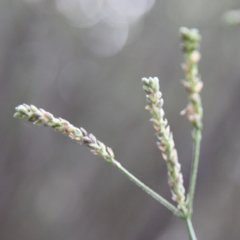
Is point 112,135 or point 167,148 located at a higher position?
point 112,135

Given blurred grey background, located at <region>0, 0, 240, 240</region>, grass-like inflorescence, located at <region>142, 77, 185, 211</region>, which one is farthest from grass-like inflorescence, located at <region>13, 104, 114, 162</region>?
blurred grey background, located at <region>0, 0, 240, 240</region>

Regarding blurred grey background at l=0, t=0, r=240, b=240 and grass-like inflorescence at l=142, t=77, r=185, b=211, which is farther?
blurred grey background at l=0, t=0, r=240, b=240

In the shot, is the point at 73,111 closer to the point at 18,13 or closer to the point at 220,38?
the point at 18,13

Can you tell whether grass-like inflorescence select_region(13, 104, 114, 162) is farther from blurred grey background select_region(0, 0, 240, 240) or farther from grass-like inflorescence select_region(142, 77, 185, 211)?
blurred grey background select_region(0, 0, 240, 240)

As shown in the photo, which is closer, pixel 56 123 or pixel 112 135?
pixel 56 123

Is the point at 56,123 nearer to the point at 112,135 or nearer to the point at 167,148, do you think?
the point at 167,148

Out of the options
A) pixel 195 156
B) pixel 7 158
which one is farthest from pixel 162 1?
pixel 195 156

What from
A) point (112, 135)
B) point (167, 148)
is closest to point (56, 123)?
point (167, 148)

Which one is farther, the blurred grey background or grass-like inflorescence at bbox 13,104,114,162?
the blurred grey background
